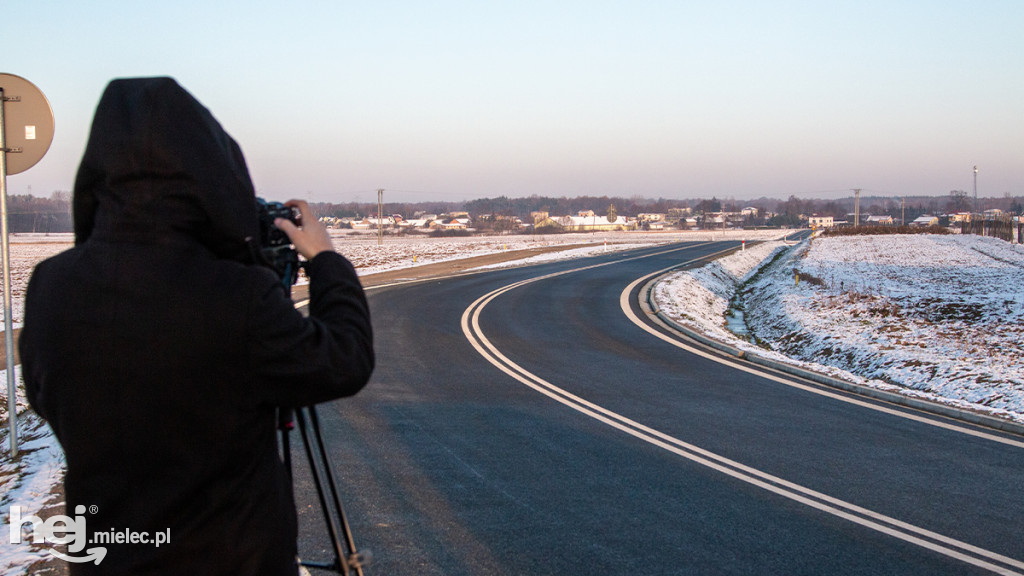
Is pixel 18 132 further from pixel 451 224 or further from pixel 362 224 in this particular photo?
pixel 362 224

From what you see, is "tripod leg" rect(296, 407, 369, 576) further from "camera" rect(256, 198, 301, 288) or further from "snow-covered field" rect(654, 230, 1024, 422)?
"snow-covered field" rect(654, 230, 1024, 422)

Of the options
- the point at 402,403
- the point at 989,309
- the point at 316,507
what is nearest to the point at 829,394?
the point at 402,403

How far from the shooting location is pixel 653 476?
5680mm

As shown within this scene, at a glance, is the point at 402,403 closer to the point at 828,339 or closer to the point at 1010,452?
the point at 1010,452

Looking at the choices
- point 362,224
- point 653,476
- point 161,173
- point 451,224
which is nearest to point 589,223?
point 451,224

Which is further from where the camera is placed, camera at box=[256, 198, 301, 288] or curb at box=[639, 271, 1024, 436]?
curb at box=[639, 271, 1024, 436]

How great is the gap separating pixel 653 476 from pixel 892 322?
487 inches

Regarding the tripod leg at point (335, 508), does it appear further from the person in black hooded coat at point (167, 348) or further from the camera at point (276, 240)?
the camera at point (276, 240)

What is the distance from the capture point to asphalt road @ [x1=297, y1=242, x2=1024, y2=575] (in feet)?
14.1

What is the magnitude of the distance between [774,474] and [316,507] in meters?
3.56

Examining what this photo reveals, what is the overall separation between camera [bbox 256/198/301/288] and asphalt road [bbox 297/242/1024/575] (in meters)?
2.64

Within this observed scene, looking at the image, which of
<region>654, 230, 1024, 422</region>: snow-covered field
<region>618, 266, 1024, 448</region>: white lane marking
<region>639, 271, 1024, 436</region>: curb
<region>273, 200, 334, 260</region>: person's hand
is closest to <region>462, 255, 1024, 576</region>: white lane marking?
<region>618, 266, 1024, 448</region>: white lane marking

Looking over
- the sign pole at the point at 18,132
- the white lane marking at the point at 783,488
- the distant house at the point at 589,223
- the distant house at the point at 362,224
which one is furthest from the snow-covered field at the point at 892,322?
the distant house at the point at 589,223

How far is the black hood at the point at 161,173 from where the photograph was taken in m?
1.63
